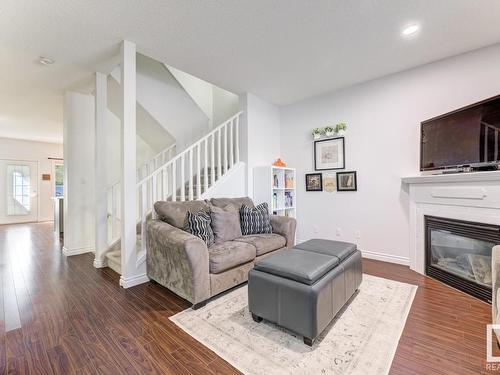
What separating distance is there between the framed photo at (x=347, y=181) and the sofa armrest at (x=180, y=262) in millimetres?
2590

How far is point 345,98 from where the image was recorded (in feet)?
12.6

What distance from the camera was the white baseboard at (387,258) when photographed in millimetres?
3281

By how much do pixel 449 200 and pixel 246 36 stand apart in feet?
9.18

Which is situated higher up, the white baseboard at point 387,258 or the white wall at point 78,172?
the white wall at point 78,172

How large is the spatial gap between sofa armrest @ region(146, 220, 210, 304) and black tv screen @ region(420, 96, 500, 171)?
281 cm

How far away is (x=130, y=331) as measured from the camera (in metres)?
1.84

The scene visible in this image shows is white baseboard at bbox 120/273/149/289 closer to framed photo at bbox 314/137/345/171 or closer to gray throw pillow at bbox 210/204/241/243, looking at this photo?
gray throw pillow at bbox 210/204/241/243

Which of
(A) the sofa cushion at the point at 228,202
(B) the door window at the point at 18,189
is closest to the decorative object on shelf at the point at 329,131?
(A) the sofa cushion at the point at 228,202

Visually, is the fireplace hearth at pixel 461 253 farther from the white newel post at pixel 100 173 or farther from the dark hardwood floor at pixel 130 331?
the white newel post at pixel 100 173

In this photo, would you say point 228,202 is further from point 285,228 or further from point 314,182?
point 314,182

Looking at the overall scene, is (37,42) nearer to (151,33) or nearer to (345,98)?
(151,33)

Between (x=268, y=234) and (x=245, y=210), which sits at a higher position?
(x=245, y=210)

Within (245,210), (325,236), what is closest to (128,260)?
(245,210)

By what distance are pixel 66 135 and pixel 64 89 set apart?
0.73m
